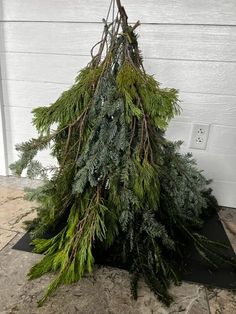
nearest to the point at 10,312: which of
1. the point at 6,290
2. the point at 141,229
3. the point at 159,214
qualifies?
the point at 6,290

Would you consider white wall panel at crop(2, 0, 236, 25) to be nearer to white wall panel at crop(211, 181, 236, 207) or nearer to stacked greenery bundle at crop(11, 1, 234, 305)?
stacked greenery bundle at crop(11, 1, 234, 305)

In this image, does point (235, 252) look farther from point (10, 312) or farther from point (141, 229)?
point (10, 312)

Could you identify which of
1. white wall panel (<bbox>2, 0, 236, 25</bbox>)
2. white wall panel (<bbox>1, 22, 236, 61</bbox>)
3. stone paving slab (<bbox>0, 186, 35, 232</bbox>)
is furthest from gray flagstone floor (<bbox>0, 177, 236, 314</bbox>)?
white wall panel (<bbox>2, 0, 236, 25</bbox>)

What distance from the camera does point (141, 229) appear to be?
905mm

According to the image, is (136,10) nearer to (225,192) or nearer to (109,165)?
(109,165)

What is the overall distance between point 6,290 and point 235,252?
829mm

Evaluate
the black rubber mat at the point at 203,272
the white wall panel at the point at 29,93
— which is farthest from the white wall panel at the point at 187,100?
the black rubber mat at the point at 203,272

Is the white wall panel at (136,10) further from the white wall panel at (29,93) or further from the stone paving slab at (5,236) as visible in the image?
the stone paving slab at (5,236)

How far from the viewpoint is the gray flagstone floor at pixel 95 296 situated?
0.76m

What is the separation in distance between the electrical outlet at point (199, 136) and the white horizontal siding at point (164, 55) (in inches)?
0.9

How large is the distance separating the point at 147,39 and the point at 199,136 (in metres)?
0.52

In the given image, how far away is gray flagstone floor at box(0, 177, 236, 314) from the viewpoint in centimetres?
76

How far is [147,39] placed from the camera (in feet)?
3.99

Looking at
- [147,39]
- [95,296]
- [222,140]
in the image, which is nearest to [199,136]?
[222,140]
